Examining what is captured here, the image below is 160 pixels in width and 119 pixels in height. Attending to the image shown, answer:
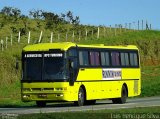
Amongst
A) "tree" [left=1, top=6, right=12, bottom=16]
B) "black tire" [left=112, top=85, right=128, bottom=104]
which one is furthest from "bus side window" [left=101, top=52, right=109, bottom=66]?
"tree" [left=1, top=6, right=12, bottom=16]

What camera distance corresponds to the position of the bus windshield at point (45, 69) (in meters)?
31.5

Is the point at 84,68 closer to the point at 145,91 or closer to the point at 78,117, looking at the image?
the point at 78,117

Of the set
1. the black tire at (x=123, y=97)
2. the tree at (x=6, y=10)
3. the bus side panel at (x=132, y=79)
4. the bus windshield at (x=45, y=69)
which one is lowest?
the black tire at (x=123, y=97)

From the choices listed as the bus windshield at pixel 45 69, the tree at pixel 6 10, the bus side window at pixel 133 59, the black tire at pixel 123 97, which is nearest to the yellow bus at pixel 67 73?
the bus windshield at pixel 45 69

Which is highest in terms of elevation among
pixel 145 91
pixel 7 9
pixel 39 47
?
pixel 7 9

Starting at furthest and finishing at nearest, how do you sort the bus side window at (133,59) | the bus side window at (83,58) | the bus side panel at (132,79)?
the bus side window at (133,59)
the bus side panel at (132,79)
the bus side window at (83,58)

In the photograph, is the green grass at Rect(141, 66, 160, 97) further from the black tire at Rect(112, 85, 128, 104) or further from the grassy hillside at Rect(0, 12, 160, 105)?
the black tire at Rect(112, 85, 128, 104)

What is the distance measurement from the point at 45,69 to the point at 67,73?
44.9 inches

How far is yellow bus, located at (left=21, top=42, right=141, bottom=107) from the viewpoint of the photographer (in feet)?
103

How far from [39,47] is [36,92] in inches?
97.1

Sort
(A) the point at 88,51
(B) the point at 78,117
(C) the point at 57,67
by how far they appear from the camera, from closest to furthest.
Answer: (B) the point at 78,117 < (C) the point at 57,67 < (A) the point at 88,51

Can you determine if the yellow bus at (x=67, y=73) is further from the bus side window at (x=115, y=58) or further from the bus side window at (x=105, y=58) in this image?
the bus side window at (x=115, y=58)

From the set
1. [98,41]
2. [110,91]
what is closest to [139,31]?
[98,41]

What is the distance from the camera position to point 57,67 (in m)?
31.5
